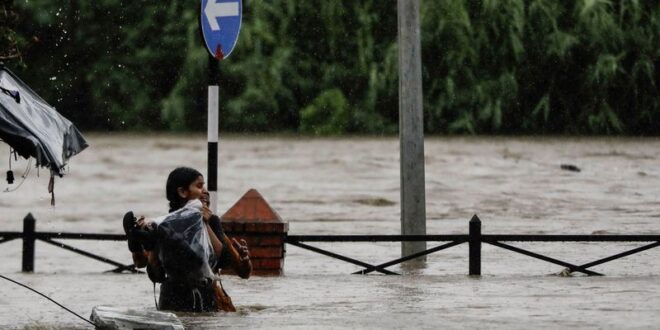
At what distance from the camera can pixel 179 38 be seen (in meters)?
46.1

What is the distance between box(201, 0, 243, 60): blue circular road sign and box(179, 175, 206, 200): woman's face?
3780mm

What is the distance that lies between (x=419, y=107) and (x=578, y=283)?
3.60 meters

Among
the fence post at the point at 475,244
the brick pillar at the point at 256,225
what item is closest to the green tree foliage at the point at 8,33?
the brick pillar at the point at 256,225

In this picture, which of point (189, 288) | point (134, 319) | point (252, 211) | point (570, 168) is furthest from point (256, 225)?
point (570, 168)

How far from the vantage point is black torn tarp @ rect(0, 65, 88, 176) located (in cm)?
962

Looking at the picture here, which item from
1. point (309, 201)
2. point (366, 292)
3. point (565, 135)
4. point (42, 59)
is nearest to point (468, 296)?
point (366, 292)

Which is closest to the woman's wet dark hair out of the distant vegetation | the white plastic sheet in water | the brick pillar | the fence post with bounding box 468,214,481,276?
the white plastic sheet in water

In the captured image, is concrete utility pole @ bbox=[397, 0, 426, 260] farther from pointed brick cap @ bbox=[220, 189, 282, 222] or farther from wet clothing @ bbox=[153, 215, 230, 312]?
wet clothing @ bbox=[153, 215, 230, 312]

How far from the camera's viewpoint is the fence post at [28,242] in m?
16.4

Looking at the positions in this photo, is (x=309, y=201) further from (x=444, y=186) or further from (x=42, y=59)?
(x=42, y=59)

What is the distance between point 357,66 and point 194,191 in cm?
3417

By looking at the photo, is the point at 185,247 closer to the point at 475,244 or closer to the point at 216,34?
the point at 216,34

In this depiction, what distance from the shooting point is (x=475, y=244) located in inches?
615

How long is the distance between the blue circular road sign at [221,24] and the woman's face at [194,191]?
3.78 meters
